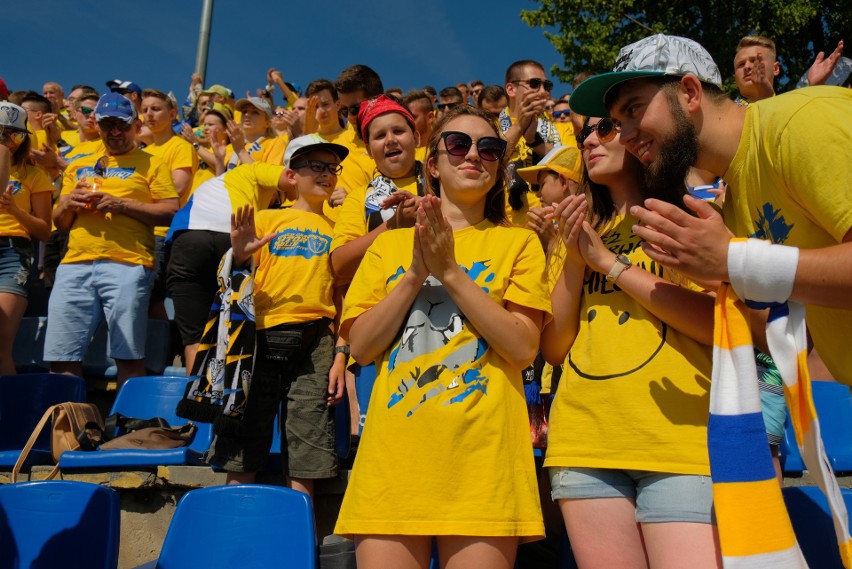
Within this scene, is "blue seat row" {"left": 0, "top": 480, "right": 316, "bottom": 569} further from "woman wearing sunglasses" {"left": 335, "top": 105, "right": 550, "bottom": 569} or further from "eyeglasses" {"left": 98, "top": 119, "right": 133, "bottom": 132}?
"eyeglasses" {"left": 98, "top": 119, "right": 133, "bottom": 132}

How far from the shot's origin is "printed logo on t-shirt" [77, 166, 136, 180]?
19.3ft


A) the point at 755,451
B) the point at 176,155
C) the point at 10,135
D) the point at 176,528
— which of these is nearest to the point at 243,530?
the point at 176,528

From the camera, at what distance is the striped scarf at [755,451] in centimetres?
181

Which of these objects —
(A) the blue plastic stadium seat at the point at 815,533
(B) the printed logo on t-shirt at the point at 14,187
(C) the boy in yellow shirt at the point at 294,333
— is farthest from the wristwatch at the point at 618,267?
(B) the printed logo on t-shirt at the point at 14,187

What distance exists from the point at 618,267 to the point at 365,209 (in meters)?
1.96

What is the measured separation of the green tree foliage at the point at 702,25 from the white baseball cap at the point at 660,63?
1324 centimetres

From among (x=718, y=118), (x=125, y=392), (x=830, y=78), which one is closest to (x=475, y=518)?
(x=718, y=118)

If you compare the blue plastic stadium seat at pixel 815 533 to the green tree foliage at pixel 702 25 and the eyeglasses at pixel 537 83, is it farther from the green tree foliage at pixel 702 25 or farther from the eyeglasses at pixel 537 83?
the green tree foliage at pixel 702 25

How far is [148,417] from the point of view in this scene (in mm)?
4984

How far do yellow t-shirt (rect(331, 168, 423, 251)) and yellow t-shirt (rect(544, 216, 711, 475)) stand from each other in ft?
5.66

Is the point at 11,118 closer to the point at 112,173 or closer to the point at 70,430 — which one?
the point at 70,430

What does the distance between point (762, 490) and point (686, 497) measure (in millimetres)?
252

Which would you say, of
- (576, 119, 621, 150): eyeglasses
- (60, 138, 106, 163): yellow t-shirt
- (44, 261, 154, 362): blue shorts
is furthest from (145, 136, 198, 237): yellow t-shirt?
(576, 119, 621, 150): eyeglasses

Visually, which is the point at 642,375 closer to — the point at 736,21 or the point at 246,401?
the point at 246,401
